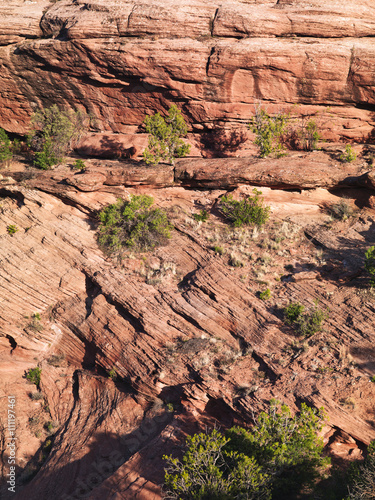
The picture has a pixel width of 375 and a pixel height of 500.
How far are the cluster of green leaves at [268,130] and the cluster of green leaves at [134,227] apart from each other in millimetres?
7076

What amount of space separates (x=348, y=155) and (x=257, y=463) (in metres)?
15.8

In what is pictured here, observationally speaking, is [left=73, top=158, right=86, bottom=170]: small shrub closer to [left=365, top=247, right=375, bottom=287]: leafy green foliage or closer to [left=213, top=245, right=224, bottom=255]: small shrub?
[left=213, top=245, right=224, bottom=255]: small shrub

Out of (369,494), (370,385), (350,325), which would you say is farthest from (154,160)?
(369,494)

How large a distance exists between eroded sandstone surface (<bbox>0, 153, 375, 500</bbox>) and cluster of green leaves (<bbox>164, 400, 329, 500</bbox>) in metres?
1.16

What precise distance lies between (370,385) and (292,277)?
5.21 meters

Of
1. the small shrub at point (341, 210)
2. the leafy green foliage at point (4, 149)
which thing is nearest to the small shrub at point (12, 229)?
the leafy green foliage at point (4, 149)

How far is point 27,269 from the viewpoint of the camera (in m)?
17.5

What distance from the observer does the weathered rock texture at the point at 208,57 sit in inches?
794

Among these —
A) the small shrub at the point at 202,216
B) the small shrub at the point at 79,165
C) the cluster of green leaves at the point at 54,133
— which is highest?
the cluster of green leaves at the point at 54,133

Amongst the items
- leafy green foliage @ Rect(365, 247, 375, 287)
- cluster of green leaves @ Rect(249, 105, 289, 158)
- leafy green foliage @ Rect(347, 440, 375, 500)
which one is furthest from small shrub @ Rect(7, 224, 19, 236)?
leafy green foliage @ Rect(347, 440, 375, 500)

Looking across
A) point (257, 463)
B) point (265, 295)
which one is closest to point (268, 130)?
point (265, 295)

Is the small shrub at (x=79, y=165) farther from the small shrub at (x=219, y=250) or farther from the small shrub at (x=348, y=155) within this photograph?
the small shrub at (x=348, y=155)

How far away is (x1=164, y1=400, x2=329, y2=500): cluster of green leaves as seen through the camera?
9492 mm

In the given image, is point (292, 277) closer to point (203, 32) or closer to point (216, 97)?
point (216, 97)
